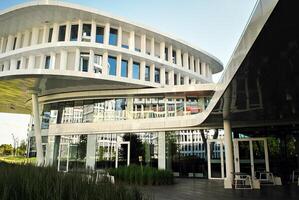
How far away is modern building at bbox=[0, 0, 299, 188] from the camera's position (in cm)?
1725

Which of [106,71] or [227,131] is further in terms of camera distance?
[106,71]

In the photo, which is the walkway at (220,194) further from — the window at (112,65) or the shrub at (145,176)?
the window at (112,65)

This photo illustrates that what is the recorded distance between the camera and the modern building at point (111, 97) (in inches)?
679

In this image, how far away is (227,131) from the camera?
13.3 meters

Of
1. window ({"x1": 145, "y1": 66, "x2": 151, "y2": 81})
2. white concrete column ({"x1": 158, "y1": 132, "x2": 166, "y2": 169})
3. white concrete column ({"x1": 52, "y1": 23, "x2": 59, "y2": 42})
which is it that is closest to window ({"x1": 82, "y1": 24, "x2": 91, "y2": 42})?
white concrete column ({"x1": 52, "y1": 23, "x2": 59, "y2": 42})

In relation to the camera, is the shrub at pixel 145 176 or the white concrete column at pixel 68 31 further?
the white concrete column at pixel 68 31

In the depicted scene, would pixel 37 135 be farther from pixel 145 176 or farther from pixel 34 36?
pixel 145 176

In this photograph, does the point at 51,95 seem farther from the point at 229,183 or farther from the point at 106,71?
the point at 229,183

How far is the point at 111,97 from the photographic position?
21828mm

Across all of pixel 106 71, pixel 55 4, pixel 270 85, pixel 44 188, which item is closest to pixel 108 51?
pixel 106 71

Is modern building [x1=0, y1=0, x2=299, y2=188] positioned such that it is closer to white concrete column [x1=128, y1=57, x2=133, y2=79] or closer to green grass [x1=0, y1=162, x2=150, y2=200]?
white concrete column [x1=128, y1=57, x2=133, y2=79]

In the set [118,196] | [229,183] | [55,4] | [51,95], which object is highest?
[55,4]

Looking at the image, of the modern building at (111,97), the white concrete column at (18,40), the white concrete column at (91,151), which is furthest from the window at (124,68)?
the white concrete column at (18,40)

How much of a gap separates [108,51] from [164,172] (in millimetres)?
11497
